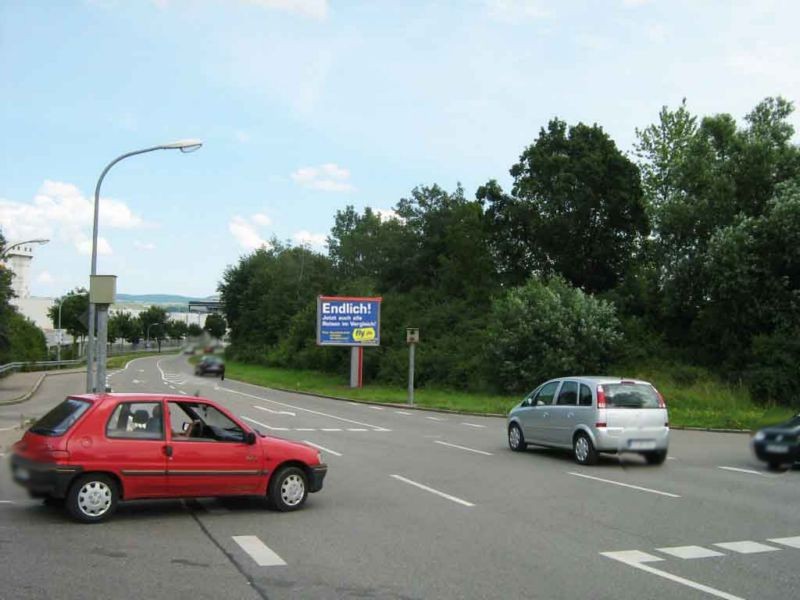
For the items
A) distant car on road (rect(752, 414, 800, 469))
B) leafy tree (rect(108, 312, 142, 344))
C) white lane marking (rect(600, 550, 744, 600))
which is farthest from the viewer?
leafy tree (rect(108, 312, 142, 344))

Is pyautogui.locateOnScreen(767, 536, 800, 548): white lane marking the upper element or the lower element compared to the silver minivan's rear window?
lower

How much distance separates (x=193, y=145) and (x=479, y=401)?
22.0 meters

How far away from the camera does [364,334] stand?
48.2m

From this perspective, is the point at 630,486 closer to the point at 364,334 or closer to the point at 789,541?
the point at 789,541

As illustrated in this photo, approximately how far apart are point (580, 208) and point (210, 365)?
48.5m

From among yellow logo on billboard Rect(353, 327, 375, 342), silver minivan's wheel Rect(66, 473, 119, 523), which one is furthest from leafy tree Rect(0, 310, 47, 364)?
silver minivan's wheel Rect(66, 473, 119, 523)

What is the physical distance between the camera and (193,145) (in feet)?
65.7

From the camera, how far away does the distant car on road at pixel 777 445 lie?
56.6 inches

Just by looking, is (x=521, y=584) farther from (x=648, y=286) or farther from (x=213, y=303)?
(x=648, y=286)

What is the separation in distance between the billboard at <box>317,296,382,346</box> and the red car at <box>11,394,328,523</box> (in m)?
37.7

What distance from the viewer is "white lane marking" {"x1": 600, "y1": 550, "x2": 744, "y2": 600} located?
6.38m

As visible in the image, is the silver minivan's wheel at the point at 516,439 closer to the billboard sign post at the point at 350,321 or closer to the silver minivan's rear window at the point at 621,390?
the silver minivan's rear window at the point at 621,390

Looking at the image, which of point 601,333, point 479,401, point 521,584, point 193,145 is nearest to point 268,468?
point 521,584

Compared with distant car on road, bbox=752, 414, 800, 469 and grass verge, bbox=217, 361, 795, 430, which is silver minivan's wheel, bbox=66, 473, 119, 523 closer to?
grass verge, bbox=217, 361, 795, 430
